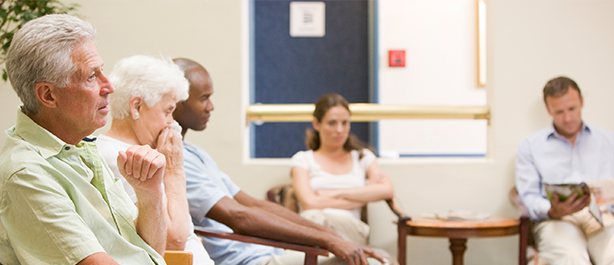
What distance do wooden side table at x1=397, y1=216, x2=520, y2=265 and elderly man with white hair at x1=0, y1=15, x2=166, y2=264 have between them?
183 cm

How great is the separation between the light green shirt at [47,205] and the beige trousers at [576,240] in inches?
88.8

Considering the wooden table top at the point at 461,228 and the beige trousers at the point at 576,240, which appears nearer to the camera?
the beige trousers at the point at 576,240

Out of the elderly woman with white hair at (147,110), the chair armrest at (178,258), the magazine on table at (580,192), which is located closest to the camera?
the chair armrest at (178,258)

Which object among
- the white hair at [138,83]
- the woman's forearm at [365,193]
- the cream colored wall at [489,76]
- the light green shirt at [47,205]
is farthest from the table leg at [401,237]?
the light green shirt at [47,205]

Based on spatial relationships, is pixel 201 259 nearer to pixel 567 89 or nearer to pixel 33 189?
pixel 33 189

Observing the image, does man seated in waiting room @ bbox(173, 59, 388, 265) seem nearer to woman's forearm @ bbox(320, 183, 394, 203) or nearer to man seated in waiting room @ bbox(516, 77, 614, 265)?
woman's forearm @ bbox(320, 183, 394, 203)

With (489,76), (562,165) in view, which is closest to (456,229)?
(562,165)

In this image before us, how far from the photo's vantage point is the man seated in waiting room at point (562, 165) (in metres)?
2.72

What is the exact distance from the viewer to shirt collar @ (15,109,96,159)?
108cm

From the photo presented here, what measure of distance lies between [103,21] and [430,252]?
2.53 metres

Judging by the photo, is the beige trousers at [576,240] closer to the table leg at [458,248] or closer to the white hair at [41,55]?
the table leg at [458,248]

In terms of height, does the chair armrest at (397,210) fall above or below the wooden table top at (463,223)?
above

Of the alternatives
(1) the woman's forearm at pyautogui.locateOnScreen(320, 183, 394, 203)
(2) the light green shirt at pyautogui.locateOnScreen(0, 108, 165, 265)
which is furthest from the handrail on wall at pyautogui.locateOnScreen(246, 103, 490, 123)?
(2) the light green shirt at pyautogui.locateOnScreen(0, 108, 165, 265)

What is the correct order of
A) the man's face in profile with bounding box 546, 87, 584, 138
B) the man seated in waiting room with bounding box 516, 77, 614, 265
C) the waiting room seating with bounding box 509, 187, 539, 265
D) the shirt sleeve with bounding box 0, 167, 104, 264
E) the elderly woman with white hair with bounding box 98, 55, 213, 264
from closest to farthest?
1. the shirt sleeve with bounding box 0, 167, 104, 264
2. the elderly woman with white hair with bounding box 98, 55, 213, 264
3. the man seated in waiting room with bounding box 516, 77, 614, 265
4. the waiting room seating with bounding box 509, 187, 539, 265
5. the man's face in profile with bounding box 546, 87, 584, 138
